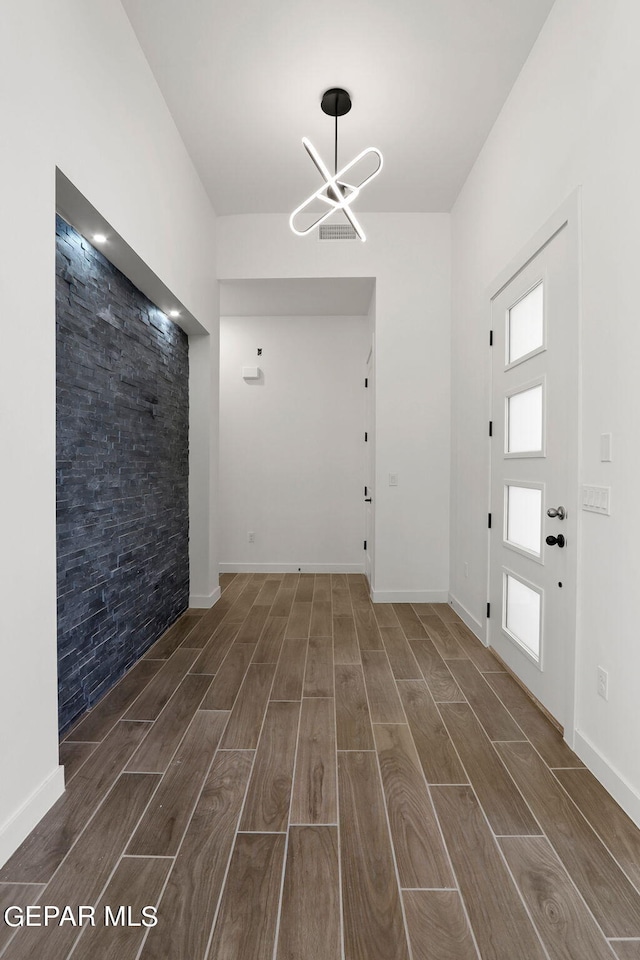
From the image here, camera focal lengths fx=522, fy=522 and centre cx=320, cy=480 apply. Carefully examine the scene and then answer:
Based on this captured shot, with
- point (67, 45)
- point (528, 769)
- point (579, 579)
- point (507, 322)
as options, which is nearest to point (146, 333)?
point (67, 45)

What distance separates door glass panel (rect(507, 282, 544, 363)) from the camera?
2555 mm

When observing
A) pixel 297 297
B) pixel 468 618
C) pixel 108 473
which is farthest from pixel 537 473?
pixel 297 297

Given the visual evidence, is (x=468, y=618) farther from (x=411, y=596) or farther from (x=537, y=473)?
(x=537, y=473)

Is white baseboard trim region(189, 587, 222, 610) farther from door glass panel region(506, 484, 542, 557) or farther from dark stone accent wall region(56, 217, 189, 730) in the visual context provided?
door glass panel region(506, 484, 542, 557)

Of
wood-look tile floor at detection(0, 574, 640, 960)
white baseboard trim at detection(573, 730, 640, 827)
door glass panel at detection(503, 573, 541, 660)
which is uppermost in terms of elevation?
door glass panel at detection(503, 573, 541, 660)

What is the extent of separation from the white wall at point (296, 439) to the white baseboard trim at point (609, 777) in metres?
3.68

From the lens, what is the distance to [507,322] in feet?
9.78

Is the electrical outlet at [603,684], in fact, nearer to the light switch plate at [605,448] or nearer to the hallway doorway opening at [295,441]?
the light switch plate at [605,448]

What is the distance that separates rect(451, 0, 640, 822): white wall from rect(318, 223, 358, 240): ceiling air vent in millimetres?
1784

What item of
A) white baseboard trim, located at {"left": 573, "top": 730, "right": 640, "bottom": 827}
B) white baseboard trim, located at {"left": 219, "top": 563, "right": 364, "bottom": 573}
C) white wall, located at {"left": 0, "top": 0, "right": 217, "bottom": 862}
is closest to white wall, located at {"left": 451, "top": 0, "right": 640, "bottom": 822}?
white baseboard trim, located at {"left": 573, "top": 730, "right": 640, "bottom": 827}

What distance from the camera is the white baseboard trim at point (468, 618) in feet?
11.2

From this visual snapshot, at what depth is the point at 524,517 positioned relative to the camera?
2746mm

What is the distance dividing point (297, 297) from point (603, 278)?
11.2ft

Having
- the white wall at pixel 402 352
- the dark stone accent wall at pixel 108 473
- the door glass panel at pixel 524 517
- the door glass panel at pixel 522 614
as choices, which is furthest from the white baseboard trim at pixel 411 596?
the dark stone accent wall at pixel 108 473
